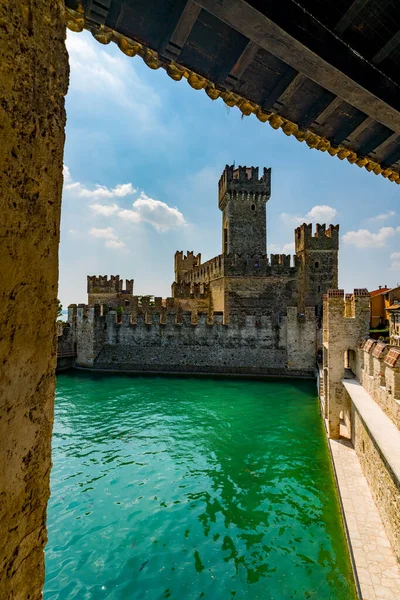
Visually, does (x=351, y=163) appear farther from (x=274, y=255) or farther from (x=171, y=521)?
(x=274, y=255)

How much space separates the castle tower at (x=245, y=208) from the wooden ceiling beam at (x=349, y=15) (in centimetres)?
2519

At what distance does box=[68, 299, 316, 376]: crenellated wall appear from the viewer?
19875 millimetres

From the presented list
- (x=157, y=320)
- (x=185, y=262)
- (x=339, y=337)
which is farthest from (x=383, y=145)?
(x=185, y=262)

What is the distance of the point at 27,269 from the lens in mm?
1132

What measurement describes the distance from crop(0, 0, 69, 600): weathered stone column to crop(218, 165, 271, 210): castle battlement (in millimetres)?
27521

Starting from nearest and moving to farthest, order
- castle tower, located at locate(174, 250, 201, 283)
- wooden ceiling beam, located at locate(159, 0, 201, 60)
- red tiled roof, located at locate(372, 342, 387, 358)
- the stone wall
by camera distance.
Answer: wooden ceiling beam, located at locate(159, 0, 201, 60) → red tiled roof, located at locate(372, 342, 387, 358) → the stone wall → castle tower, located at locate(174, 250, 201, 283)

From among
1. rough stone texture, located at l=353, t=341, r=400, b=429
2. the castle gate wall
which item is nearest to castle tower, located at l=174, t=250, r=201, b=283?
the castle gate wall

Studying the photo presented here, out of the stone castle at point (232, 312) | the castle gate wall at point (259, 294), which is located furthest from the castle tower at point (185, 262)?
the castle gate wall at point (259, 294)

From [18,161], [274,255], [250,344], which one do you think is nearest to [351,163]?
[18,161]

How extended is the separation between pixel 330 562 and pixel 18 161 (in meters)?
7.15

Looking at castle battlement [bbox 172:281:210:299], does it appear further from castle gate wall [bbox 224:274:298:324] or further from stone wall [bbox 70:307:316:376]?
stone wall [bbox 70:307:316:376]

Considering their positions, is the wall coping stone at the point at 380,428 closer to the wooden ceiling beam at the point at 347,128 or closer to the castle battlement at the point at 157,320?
the wooden ceiling beam at the point at 347,128

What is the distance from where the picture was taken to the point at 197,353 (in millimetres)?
21078

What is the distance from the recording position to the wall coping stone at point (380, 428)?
479cm
